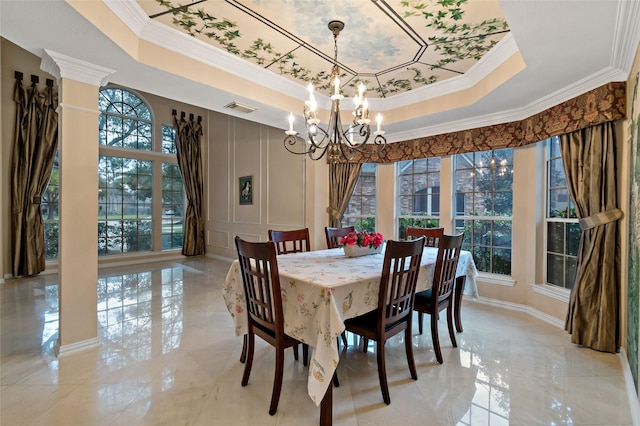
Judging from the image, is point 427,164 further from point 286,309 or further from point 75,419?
point 75,419

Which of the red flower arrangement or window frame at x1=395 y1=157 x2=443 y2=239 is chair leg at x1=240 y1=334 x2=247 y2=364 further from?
window frame at x1=395 y1=157 x2=443 y2=239

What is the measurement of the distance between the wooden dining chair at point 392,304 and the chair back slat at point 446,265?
13.7 inches

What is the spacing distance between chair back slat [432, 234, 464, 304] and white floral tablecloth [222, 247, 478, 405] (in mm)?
84

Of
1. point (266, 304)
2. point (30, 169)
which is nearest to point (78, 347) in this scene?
point (266, 304)

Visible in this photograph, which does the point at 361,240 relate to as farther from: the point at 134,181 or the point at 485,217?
the point at 134,181

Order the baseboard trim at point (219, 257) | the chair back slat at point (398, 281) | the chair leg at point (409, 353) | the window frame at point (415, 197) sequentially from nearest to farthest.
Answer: the chair back slat at point (398, 281), the chair leg at point (409, 353), the window frame at point (415, 197), the baseboard trim at point (219, 257)

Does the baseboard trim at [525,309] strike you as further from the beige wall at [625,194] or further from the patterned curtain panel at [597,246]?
the beige wall at [625,194]

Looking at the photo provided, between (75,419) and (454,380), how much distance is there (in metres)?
2.42

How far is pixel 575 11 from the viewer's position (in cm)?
174

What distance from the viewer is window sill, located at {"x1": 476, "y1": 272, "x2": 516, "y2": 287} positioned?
3618 mm

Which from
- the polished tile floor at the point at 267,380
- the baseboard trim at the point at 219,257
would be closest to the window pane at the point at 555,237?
the polished tile floor at the point at 267,380

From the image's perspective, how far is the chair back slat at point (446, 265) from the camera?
230 centimetres

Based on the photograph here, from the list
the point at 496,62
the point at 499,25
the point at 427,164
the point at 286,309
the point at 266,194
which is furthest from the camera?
the point at 266,194

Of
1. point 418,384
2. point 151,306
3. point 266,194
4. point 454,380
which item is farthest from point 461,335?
point 266,194
